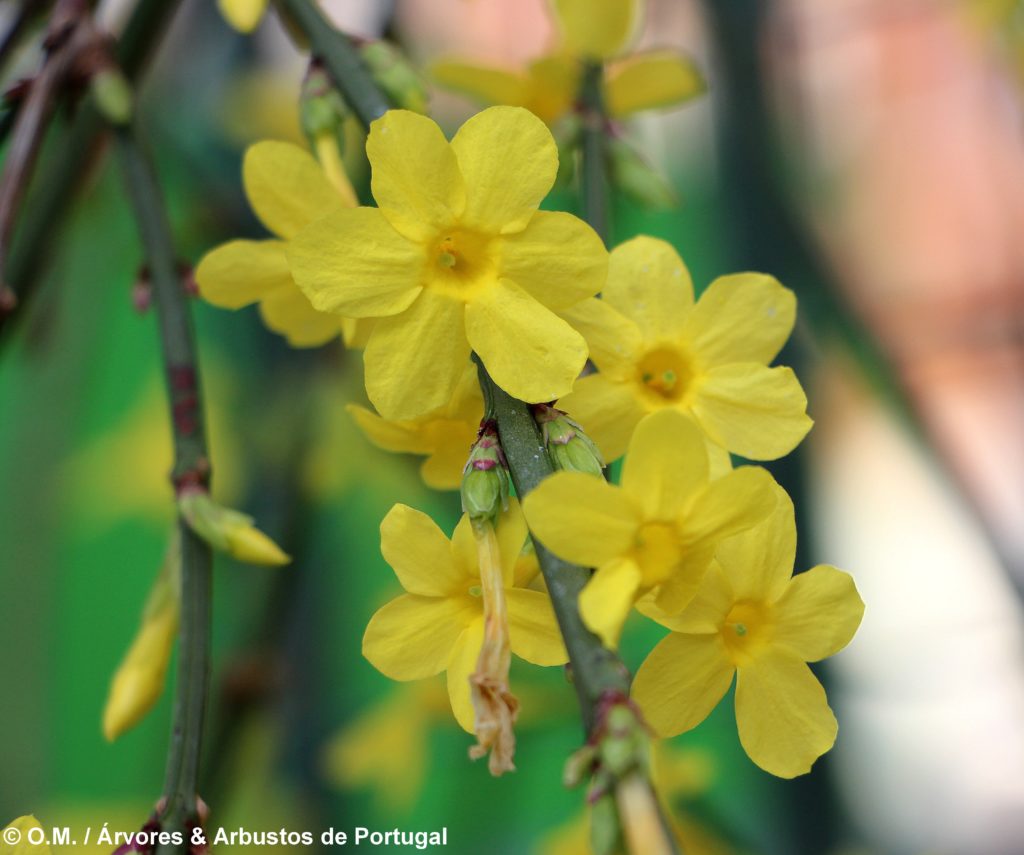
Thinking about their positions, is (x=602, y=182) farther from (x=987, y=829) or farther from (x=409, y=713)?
(x=987, y=829)

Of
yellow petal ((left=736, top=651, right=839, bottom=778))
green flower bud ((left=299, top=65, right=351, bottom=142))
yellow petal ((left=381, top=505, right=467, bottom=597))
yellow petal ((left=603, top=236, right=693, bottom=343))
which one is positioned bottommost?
yellow petal ((left=736, top=651, right=839, bottom=778))

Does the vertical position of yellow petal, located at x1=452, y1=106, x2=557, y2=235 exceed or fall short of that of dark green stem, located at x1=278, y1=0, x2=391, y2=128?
it falls short

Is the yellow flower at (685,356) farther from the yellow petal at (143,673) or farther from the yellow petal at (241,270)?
the yellow petal at (143,673)

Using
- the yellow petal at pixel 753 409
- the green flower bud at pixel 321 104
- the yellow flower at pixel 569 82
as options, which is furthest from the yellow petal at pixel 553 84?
the yellow petal at pixel 753 409

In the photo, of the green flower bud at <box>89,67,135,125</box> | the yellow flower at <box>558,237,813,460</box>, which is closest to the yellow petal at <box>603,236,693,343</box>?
the yellow flower at <box>558,237,813,460</box>

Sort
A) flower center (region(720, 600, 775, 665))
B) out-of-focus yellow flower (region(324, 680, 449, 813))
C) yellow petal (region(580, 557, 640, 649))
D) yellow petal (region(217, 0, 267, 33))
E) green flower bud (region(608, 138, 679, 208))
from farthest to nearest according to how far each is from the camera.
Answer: out-of-focus yellow flower (region(324, 680, 449, 813)) < green flower bud (region(608, 138, 679, 208)) < yellow petal (region(217, 0, 267, 33)) < flower center (region(720, 600, 775, 665)) < yellow petal (region(580, 557, 640, 649))

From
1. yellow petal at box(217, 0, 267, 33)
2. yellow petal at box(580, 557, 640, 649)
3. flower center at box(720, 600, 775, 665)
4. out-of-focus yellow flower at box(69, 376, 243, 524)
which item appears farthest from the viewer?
out-of-focus yellow flower at box(69, 376, 243, 524)

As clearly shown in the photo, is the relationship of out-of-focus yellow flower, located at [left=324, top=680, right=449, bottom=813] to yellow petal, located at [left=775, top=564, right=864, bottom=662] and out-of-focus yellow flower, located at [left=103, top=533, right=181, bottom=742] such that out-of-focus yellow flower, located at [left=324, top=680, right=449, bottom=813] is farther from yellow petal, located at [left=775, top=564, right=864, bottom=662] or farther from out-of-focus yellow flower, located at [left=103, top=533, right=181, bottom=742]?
yellow petal, located at [left=775, top=564, right=864, bottom=662]

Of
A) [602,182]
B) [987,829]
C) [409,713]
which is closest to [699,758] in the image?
[409,713]
